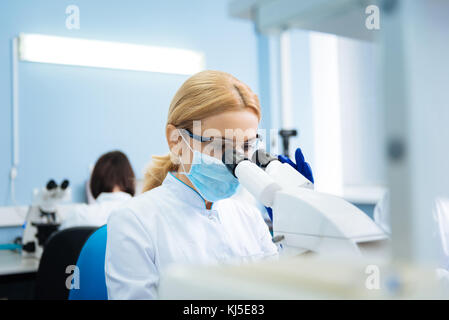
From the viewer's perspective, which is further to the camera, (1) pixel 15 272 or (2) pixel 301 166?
(1) pixel 15 272

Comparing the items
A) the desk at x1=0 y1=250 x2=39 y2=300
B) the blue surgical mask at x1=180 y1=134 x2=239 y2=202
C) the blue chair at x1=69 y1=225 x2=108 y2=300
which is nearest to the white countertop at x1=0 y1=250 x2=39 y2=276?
the desk at x1=0 y1=250 x2=39 y2=300

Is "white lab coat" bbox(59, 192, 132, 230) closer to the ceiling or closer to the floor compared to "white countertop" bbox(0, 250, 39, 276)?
closer to the ceiling

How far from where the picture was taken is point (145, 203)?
1.01 meters

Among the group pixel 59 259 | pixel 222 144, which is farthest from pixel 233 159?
pixel 59 259

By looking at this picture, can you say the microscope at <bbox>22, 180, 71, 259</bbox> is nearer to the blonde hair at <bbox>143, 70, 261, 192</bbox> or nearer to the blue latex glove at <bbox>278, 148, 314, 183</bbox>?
the blonde hair at <bbox>143, 70, 261, 192</bbox>

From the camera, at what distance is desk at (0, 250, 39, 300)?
194 cm

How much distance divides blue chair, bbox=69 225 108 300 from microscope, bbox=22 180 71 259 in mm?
1204

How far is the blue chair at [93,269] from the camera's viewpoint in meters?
1.08

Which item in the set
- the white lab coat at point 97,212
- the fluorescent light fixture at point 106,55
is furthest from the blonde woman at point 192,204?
the fluorescent light fixture at point 106,55

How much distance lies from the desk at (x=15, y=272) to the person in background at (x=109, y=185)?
0.24m

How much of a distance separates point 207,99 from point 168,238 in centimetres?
32

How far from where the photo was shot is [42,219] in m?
2.34

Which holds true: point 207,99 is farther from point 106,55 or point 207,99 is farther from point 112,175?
point 106,55
